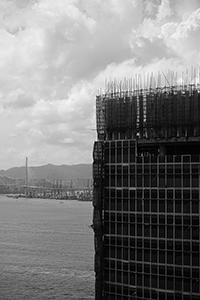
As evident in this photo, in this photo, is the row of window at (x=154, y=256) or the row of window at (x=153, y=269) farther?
the row of window at (x=154, y=256)

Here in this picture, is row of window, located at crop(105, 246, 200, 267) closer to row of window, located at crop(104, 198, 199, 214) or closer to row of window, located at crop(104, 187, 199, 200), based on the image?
row of window, located at crop(104, 198, 199, 214)

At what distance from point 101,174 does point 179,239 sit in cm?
1175

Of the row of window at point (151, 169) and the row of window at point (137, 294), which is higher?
the row of window at point (151, 169)

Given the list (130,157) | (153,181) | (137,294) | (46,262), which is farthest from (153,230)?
(46,262)

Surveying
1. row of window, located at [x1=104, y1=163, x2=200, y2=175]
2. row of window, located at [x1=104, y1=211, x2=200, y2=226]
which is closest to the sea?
row of window, located at [x1=104, y1=211, x2=200, y2=226]

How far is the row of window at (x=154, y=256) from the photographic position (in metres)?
49.2

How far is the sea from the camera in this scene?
77000 mm

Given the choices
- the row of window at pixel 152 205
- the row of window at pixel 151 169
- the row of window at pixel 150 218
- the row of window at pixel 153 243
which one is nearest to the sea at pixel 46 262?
the row of window at pixel 153 243

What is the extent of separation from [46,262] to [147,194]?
56.3 meters

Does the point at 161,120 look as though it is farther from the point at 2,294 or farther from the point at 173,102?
the point at 2,294

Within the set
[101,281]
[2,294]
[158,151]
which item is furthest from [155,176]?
[2,294]

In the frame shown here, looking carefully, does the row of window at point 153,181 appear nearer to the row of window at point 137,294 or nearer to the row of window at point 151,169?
the row of window at point 151,169

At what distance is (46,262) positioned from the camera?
102312 mm

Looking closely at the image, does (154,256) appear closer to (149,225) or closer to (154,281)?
(154,281)
